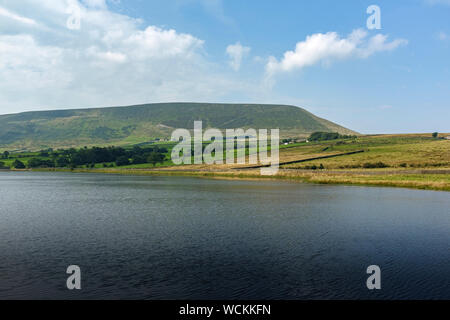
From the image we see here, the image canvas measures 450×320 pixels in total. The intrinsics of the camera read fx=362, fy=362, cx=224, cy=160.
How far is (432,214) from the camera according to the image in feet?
132

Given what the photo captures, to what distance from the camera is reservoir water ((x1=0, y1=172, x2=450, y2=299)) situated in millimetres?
18078

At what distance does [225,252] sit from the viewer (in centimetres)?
2458

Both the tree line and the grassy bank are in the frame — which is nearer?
the grassy bank

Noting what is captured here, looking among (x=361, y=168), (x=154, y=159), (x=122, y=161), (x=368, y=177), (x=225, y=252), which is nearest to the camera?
(x=225, y=252)

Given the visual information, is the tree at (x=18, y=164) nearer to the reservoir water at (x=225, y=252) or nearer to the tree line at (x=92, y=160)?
the tree line at (x=92, y=160)

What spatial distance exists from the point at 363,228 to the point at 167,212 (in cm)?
2147

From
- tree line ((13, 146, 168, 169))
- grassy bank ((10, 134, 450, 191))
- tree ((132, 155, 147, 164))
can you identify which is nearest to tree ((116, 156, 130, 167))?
tree line ((13, 146, 168, 169))

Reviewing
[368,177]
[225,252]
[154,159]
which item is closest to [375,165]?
[368,177]

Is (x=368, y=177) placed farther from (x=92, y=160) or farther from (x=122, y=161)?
(x=92, y=160)

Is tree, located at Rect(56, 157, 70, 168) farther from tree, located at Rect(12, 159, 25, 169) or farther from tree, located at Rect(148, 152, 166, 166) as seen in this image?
tree, located at Rect(148, 152, 166, 166)
